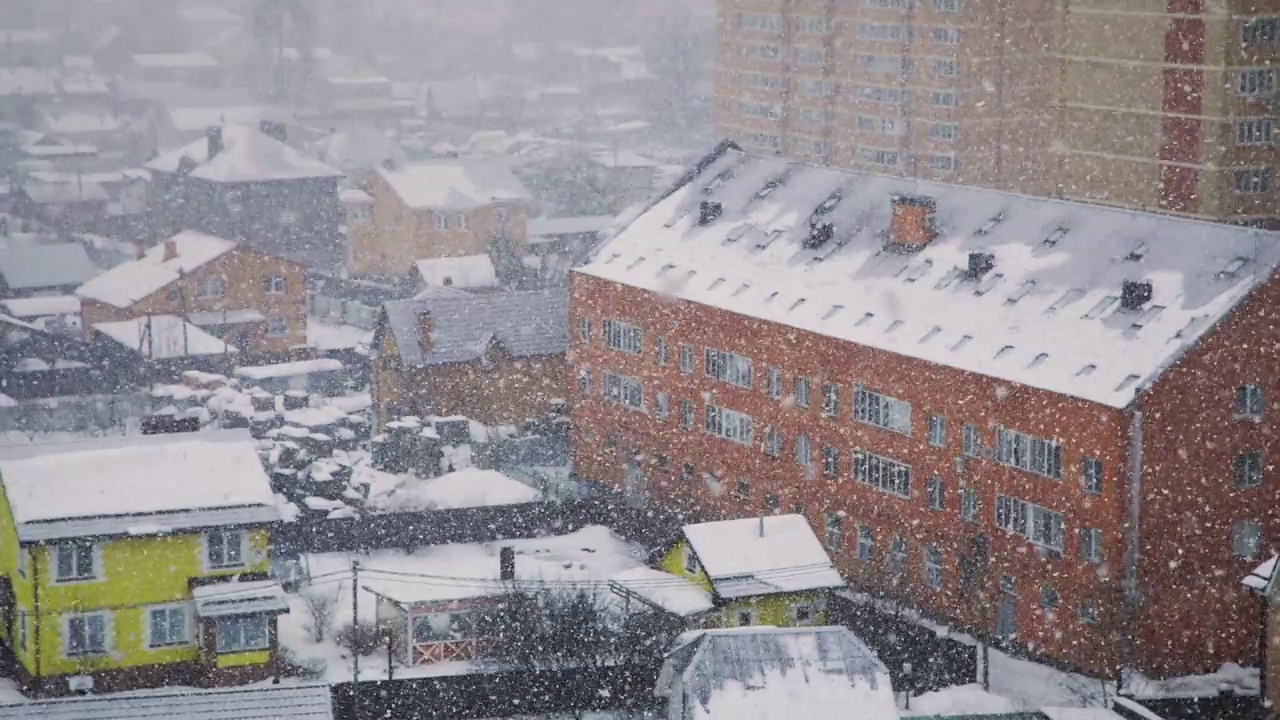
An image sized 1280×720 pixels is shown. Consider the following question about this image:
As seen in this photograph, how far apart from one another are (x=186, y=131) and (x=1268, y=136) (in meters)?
68.4

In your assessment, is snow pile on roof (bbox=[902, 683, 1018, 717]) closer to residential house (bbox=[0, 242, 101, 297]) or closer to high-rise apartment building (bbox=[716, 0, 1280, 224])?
high-rise apartment building (bbox=[716, 0, 1280, 224])

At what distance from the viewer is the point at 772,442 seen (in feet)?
136

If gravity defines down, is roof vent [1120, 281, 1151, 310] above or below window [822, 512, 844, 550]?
above

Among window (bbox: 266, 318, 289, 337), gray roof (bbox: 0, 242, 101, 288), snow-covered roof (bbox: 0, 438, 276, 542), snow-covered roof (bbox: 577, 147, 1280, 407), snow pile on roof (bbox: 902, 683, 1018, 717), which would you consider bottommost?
snow pile on roof (bbox: 902, 683, 1018, 717)

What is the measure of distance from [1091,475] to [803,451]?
838 centimetres

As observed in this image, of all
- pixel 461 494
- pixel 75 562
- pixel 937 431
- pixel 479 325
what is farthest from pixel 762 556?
pixel 479 325

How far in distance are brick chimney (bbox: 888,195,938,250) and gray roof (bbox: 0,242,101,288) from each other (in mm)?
39849

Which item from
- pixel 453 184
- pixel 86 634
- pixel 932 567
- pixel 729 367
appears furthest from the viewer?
pixel 453 184

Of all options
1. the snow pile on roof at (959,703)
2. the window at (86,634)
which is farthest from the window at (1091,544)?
the window at (86,634)

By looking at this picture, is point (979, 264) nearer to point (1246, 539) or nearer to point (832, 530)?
point (832, 530)

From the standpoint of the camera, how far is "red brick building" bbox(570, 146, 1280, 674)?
3375cm

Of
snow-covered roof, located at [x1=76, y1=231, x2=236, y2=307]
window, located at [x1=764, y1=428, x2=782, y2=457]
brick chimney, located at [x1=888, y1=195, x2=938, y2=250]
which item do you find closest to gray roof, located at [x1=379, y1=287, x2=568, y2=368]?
window, located at [x1=764, y1=428, x2=782, y2=457]

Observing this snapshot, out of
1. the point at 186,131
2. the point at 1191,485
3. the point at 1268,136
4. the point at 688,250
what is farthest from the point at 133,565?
the point at 186,131

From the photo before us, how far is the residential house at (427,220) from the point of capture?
75.4m
